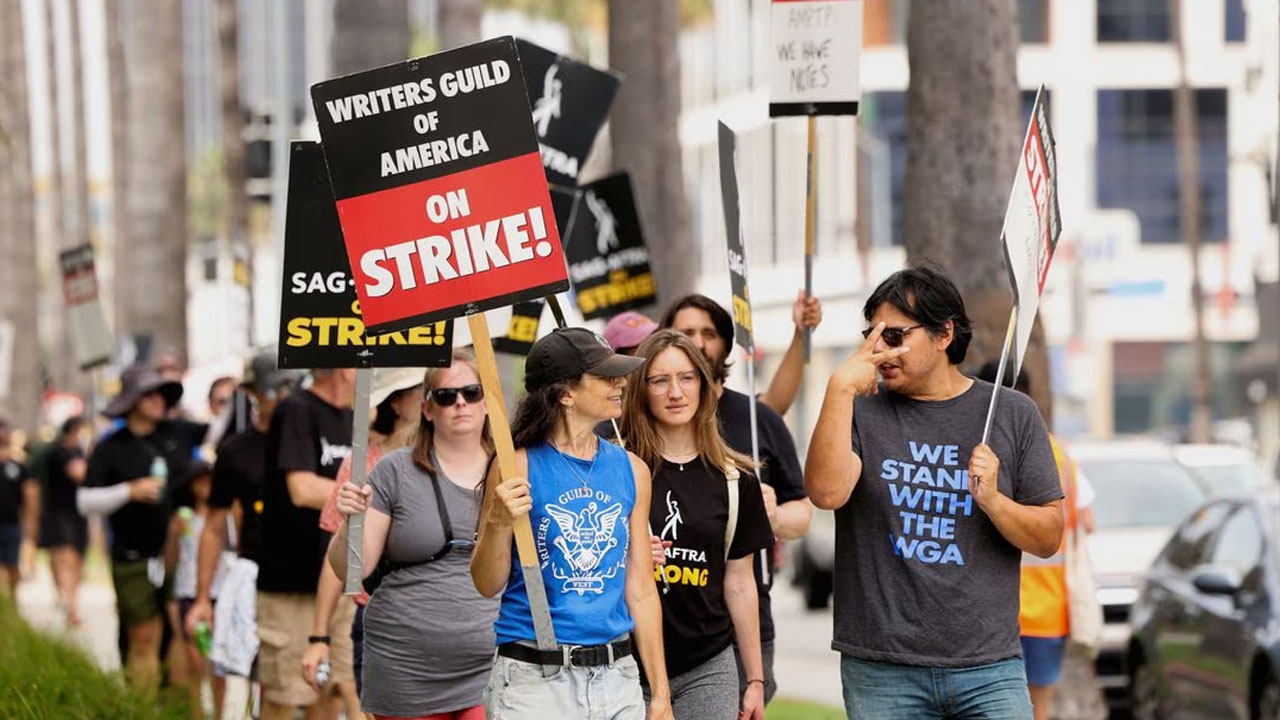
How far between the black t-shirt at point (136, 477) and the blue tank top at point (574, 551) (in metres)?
→ 7.06

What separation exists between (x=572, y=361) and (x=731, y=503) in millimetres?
1025

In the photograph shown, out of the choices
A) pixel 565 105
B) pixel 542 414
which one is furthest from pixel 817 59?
pixel 542 414

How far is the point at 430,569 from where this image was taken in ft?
26.1

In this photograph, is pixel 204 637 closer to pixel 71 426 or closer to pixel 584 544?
pixel 584 544

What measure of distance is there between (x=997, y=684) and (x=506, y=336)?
519 cm

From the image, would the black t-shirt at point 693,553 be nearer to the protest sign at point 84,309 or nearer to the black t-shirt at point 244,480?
the black t-shirt at point 244,480

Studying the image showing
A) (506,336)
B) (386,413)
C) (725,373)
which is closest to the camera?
(725,373)

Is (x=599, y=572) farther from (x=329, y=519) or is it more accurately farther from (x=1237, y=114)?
(x=1237, y=114)

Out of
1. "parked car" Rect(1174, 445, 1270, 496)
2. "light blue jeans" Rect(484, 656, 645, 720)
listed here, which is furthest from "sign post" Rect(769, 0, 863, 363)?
"parked car" Rect(1174, 445, 1270, 496)

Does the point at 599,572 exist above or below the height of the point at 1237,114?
below

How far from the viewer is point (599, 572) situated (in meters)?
6.52

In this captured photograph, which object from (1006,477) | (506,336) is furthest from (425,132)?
(506,336)

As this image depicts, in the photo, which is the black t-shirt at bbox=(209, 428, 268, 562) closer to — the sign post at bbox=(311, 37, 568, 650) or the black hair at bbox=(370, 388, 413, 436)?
the black hair at bbox=(370, 388, 413, 436)

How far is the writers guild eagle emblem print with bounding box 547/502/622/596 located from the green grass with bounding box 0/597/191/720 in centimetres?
334
